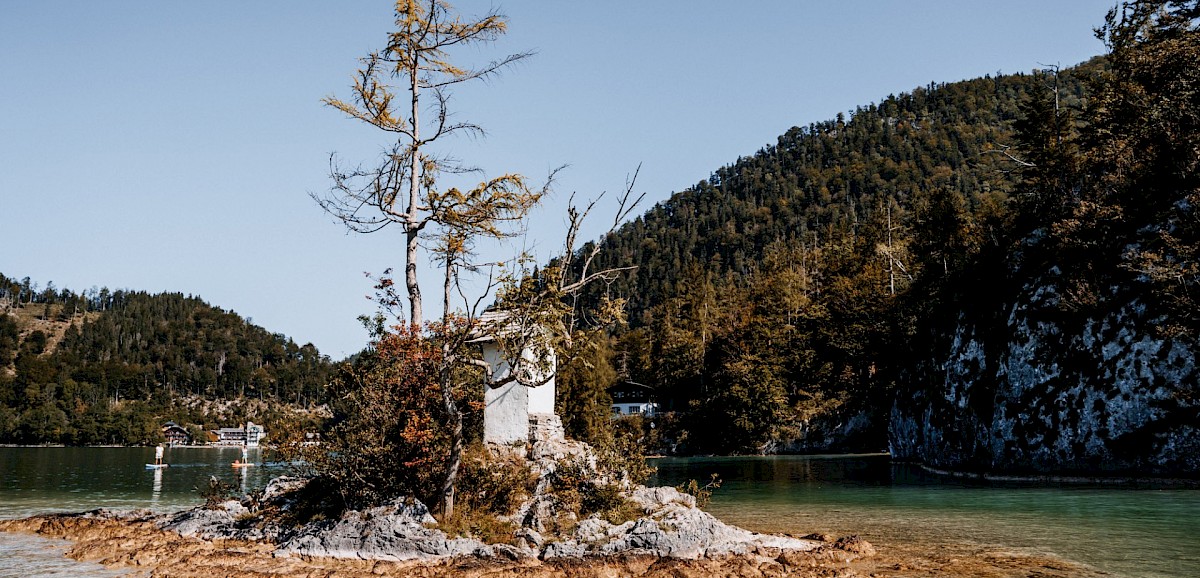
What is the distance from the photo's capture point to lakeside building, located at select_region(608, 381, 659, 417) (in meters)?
93.1

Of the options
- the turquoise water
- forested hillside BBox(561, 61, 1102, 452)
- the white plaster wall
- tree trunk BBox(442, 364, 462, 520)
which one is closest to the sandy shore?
the turquoise water

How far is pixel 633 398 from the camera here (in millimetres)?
95625

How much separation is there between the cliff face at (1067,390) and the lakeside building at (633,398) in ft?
168

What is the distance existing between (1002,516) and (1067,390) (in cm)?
1531

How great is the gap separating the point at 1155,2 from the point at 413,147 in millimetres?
32362

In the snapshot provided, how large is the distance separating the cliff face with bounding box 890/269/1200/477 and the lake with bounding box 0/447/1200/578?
2657 mm

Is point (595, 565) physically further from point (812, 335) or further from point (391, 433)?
point (812, 335)

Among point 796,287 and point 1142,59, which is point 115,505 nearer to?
point 1142,59

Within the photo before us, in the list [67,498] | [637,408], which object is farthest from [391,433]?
[637,408]

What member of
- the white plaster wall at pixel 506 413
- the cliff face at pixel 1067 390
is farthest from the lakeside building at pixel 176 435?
the white plaster wall at pixel 506 413

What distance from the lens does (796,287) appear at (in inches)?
3595

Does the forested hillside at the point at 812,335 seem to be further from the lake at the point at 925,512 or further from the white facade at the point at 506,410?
the white facade at the point at 506,410

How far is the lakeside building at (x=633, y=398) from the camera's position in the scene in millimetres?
93125

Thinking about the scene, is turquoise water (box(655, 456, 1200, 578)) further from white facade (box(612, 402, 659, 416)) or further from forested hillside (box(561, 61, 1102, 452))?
white facade (box(612, 402, 659, 416))
